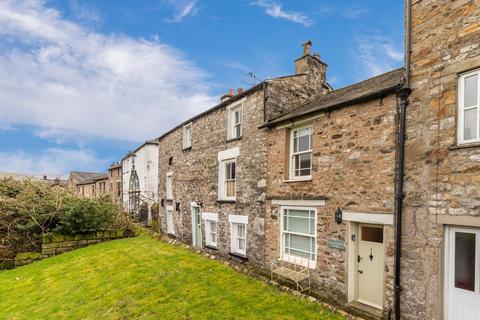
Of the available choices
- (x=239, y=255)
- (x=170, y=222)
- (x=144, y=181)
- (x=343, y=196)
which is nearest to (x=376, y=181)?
(x=343, y=196)

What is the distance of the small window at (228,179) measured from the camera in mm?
13652

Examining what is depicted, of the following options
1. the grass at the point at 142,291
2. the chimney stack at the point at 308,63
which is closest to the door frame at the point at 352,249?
the grass at the point at 142,291

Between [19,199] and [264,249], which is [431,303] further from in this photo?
[19,199]

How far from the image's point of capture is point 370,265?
7754 millimetres

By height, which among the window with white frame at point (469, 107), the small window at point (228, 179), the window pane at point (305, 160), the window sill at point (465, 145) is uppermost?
the window with white frame at point (469, 107)

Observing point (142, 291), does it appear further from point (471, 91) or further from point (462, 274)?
point (471, 91)

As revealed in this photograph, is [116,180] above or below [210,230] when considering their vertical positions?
above

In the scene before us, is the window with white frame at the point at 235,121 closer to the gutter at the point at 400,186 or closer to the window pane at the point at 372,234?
the window pane at the point at 372,234

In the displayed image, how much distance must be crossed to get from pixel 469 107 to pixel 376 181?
2.50 metres

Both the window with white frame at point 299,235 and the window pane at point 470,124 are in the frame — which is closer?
the window pane at point 470,124

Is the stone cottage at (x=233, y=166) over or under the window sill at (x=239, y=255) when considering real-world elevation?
over

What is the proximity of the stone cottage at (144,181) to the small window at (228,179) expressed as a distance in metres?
12.2

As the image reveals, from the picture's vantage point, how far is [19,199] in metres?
17.2

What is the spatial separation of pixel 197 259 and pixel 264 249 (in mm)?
3259
